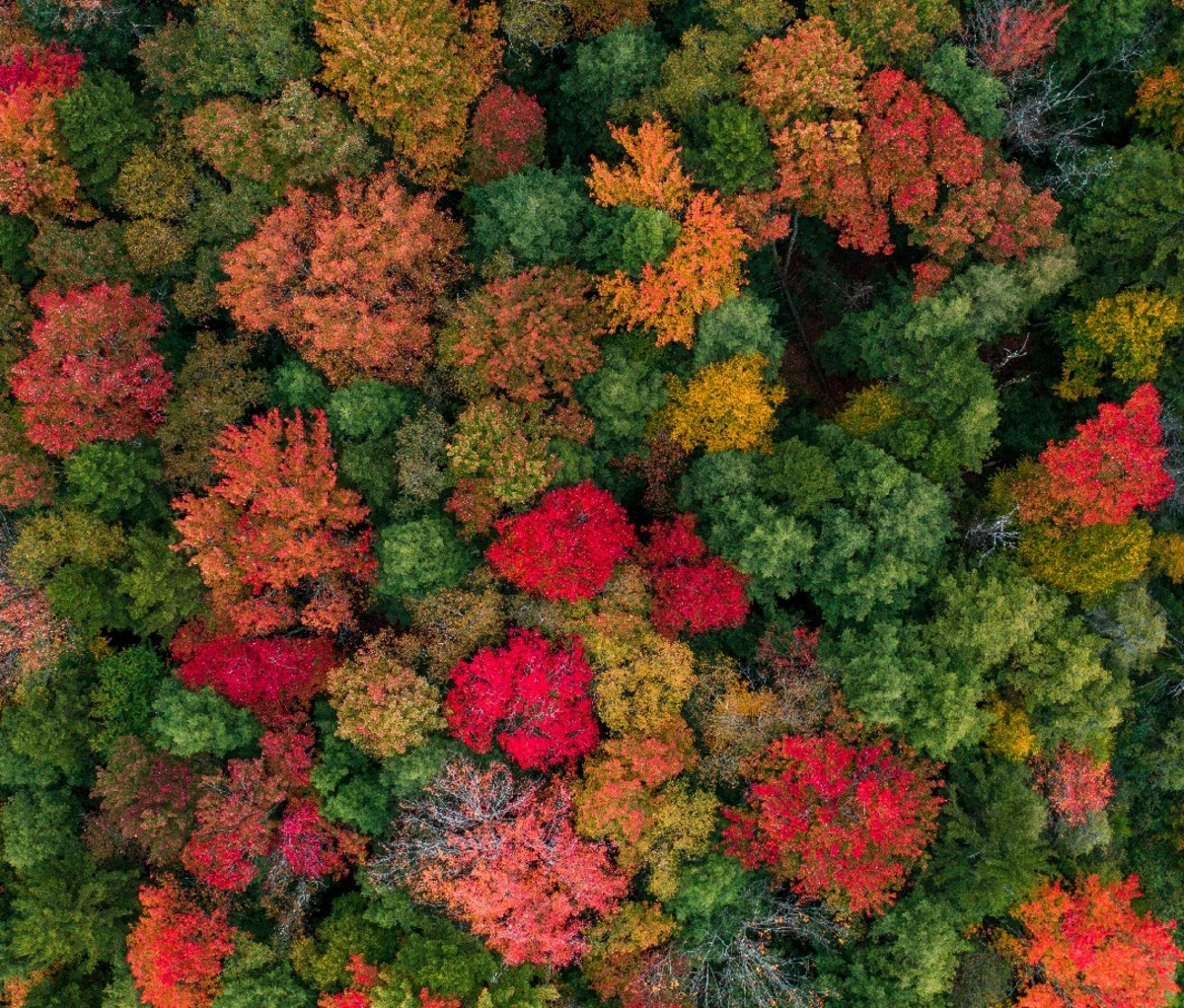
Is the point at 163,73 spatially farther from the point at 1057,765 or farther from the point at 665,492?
the point at 1057,765

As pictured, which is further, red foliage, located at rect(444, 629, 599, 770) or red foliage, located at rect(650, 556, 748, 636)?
red foliage, located at rect(650, 556, 748, 636)

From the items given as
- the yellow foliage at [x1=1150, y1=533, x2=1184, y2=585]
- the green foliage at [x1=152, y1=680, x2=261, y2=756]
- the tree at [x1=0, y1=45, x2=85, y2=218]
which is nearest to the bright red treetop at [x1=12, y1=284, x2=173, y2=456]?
the tree at [x1=0, y1=45, x2=85, y2=218]

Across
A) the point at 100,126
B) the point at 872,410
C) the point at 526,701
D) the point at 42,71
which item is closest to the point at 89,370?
the point at 100,126

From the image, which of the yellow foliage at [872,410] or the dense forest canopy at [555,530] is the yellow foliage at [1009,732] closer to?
the dense forest canopy at [555,530]

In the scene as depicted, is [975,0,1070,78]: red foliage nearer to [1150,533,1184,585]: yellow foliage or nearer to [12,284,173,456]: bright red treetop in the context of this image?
[1150,533,1184,585]: yellow foliage

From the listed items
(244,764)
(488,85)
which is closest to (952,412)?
(488,85)

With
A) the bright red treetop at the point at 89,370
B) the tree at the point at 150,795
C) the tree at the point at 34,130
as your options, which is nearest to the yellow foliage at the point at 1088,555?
the tree at the point at 150,795
